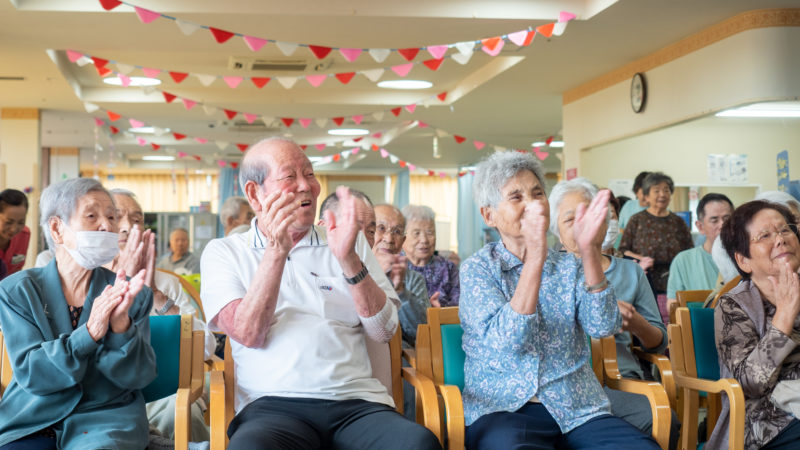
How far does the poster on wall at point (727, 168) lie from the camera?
278 inches

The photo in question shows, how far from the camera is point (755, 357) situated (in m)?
2.40

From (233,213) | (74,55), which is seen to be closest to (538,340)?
(233,213)

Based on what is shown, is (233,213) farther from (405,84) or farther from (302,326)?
(302,326)

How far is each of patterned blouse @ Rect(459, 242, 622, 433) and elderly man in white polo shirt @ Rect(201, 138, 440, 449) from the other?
273mm

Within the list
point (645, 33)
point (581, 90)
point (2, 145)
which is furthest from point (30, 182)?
point (645, 33)

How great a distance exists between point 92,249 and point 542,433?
140 cm

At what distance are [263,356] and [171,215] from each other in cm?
935

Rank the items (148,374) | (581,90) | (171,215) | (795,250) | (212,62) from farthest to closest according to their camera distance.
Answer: (171,215), (581,90), (212,62), (795,250), (148,374)

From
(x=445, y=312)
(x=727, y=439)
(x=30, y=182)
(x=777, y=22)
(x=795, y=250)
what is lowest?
(x=727, y=439)

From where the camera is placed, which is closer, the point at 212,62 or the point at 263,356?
the point at 263,356

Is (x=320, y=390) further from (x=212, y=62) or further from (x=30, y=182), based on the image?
(x=30, y=182)

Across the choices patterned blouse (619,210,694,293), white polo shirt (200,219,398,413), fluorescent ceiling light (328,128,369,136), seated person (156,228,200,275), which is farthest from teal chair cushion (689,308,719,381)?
fluorescent ceiling light (328,128,369,136)

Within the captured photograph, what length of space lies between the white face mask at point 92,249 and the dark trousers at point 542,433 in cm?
119

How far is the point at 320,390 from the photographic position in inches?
87.0
